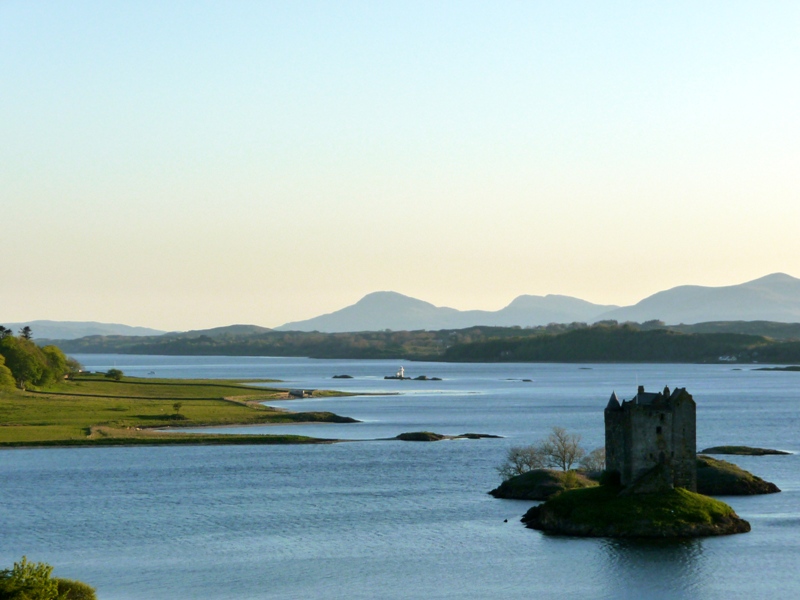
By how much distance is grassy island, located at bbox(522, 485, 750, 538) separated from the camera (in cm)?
6588

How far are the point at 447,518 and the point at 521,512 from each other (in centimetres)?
480

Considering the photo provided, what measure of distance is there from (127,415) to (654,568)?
90.8 m

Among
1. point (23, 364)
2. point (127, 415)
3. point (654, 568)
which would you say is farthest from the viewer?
point (23, 364)

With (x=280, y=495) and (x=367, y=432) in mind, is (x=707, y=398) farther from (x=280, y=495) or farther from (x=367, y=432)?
(x=280, y=495)

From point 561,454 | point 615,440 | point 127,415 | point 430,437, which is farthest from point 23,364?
point 615,440

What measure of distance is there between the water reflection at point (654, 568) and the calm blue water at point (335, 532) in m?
0.12

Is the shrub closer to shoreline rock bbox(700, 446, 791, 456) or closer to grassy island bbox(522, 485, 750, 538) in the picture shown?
grassy island bbox(522, 485, 750, 538)

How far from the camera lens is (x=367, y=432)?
13238 centimetres

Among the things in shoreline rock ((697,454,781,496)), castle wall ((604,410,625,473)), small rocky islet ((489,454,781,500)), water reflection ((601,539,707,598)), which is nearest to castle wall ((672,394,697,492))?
castle wall ((604,410,625,473))

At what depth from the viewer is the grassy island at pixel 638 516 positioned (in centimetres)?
6588

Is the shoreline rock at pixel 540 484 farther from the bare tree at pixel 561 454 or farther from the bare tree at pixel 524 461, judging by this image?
the bare tree at pixel 524 461

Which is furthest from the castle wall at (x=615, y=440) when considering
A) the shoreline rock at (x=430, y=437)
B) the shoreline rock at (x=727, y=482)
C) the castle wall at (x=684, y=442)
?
the shoreline rock at (x=430, y=437)

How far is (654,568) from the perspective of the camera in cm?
6009

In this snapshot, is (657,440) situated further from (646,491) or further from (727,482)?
(727,482)
